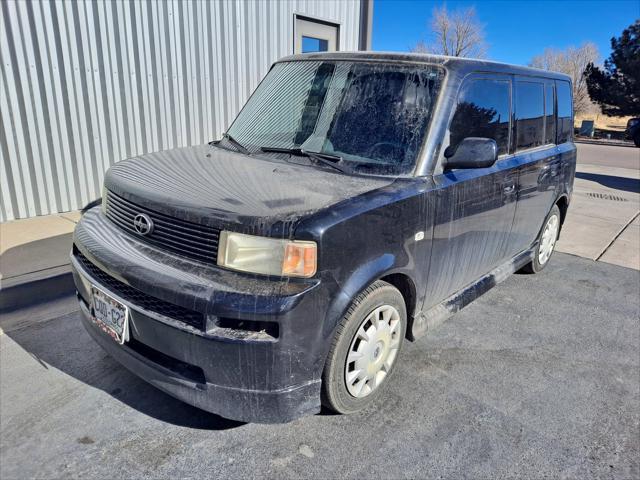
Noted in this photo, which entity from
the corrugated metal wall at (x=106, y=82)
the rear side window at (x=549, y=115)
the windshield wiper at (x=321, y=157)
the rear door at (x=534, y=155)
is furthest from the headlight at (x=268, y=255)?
the corrugated metal wall at (x=106, y=82)

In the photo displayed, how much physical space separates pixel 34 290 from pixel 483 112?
3920mm

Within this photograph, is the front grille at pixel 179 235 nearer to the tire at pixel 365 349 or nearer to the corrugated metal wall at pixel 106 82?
the tire at pixel 365 349

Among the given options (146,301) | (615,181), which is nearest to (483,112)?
(146,301)

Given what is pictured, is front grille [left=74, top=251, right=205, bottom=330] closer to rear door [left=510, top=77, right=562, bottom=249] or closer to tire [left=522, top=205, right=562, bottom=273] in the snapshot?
rear door [left=510, top=77, right=562, bottom=249]

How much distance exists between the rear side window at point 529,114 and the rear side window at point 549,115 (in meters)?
0.09

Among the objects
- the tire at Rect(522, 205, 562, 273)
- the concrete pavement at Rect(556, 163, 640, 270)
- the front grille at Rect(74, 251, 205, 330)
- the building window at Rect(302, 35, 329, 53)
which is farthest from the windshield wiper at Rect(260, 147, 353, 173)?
the building window at Rect(302, 35, 329, 53)

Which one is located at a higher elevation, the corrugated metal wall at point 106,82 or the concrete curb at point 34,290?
the corrugated metal wall at point 106,82

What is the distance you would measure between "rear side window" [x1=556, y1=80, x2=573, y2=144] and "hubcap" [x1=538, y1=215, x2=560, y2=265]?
84cm

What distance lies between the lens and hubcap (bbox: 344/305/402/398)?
2.53m

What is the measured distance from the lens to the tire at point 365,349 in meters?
2.38

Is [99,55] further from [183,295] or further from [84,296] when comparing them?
[183,295]

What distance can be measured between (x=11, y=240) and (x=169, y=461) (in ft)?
12.7

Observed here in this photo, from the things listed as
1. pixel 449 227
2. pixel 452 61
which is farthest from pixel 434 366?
pixel 452 61

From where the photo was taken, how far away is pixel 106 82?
6.07 meters
